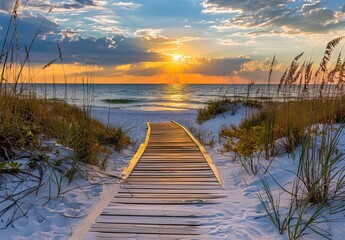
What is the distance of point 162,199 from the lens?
371 centimetres

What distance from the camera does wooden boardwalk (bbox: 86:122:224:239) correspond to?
293 centimetres

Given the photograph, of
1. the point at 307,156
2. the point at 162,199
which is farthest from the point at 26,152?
the point at 307,156

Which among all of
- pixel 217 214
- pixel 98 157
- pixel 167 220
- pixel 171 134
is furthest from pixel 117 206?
pixel 171 134

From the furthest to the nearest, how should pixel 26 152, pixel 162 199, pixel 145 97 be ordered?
1. pixel 145 97
2. pixel 26 152
3. pixel 162 199

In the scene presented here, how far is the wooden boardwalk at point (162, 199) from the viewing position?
2.93 m

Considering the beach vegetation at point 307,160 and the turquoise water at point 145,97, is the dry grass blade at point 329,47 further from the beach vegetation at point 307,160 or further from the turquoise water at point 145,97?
the turquoise water at point 145,97

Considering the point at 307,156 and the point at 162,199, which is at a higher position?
the point at 307,156

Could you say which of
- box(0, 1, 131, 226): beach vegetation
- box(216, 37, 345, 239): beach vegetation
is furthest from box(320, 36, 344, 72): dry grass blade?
box(0, 1, 131, 226): beach vegetation

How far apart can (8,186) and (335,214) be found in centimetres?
310

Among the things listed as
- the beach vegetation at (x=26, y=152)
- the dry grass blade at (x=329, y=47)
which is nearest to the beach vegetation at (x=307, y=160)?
the dry grass blade at (x=329, y=47)

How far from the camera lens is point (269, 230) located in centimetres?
291

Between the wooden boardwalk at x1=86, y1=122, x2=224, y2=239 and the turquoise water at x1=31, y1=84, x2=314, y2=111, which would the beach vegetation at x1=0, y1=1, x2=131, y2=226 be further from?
the turquoise water at x1=31, y1=84, x2=314, y2=111

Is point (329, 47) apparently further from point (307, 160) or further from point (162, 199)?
point (162, 199)

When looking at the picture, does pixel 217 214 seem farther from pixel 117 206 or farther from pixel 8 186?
pixel 8 186
